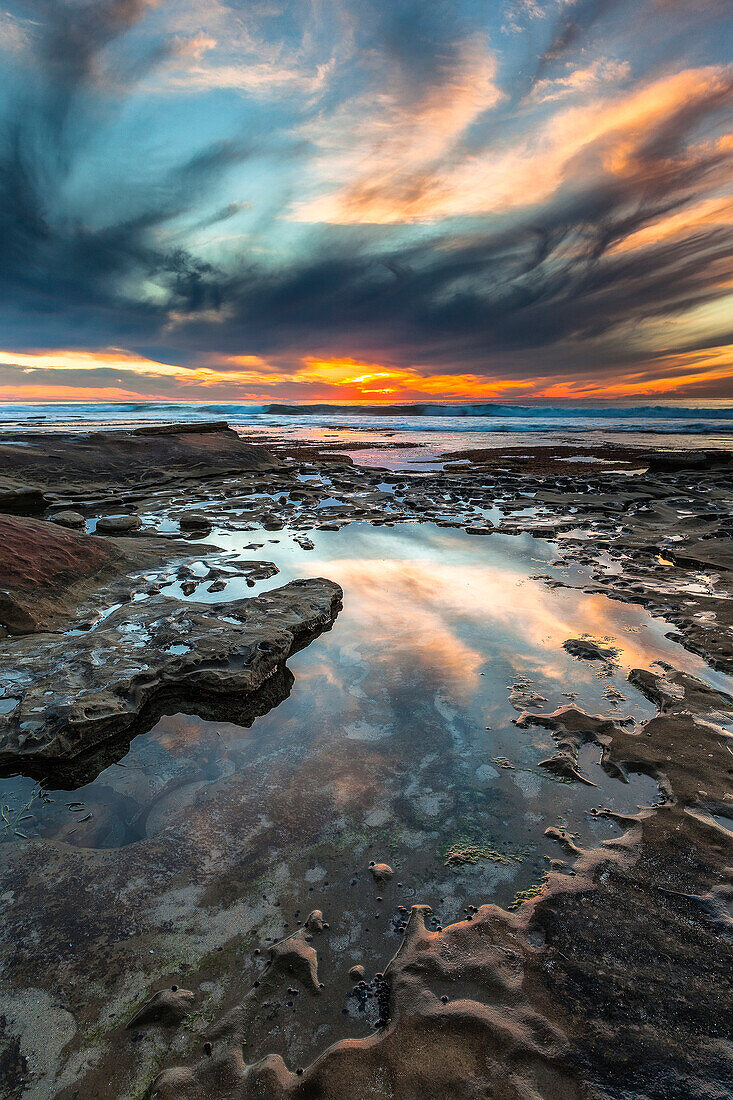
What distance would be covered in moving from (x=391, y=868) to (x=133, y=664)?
2.06m

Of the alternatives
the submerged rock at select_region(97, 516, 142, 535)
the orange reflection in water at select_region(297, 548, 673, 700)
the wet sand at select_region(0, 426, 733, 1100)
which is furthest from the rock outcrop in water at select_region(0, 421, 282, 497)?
the wet sand at select_region(0, 426, 733, 1100)

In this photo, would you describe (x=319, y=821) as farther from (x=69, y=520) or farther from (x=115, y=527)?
(x=69, y=520)

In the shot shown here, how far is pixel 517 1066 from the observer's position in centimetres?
129

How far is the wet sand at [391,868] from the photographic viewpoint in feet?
4.37

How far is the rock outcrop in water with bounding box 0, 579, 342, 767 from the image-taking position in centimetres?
249

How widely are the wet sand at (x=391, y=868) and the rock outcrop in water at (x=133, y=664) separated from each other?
44 mm

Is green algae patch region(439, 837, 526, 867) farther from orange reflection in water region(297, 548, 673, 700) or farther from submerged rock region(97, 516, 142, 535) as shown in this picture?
submerged rock region(97, 516, 142, 535)

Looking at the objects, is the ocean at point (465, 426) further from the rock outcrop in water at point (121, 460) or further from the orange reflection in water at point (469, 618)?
the orange reflection in water at point (469, 618)

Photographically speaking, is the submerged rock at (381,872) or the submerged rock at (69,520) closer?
the submerged rock at (381,872)

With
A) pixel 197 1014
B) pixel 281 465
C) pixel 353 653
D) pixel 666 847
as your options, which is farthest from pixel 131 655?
pixel 281 465

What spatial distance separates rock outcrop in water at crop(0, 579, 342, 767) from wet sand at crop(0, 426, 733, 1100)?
44mm

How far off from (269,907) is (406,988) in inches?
21.7

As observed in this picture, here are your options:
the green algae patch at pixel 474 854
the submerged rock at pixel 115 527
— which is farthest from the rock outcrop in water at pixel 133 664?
the submerged rock at pixel 115 527

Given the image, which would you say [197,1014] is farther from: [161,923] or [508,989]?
[508,989]
